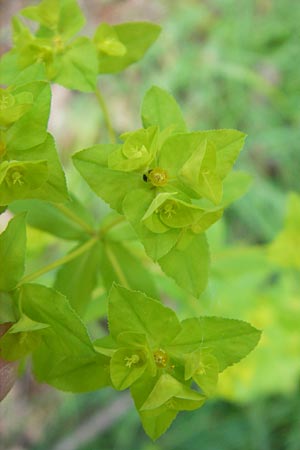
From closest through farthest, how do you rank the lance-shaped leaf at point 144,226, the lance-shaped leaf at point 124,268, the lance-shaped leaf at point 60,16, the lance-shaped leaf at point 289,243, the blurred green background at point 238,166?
the lance-shaped leaf at point 144,226 < the lance-shaped leaf at point 60,16 < the lance-shaped leaf at point 124,268 < the lance-shaped leaf at point 289,243 < the blurred green background at point 238,166

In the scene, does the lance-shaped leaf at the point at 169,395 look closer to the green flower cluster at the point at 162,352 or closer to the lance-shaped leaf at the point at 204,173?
the green flower cluster at the point at 162,352

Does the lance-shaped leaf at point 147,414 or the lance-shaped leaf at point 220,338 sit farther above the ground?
the lance-shaped leaf at point 220,338

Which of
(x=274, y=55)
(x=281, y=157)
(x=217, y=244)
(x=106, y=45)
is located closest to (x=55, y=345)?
(x=106, y=45)

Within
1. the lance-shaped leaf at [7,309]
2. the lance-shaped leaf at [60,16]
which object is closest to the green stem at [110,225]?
the lance-shaped leaf at [7,309]

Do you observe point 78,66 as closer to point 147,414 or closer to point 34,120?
point 34,120

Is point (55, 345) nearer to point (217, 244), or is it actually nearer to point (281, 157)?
point (217, 244)

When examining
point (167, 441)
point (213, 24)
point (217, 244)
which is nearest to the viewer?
point (217, 244)
